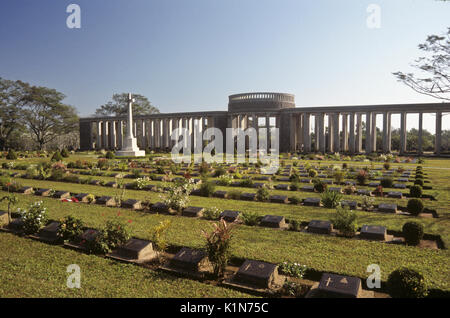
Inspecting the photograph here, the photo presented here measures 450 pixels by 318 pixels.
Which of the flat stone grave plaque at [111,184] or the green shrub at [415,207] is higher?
the flat stone grave plaque at [111,184]

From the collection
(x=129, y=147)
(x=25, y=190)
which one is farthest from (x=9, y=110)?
(x=25, y=190)

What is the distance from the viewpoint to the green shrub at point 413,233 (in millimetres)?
8312

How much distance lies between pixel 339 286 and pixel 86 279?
4.99m

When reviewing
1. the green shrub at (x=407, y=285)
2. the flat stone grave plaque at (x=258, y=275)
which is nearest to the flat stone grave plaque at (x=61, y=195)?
the flat stone grave plaque at (x=258, y=275)

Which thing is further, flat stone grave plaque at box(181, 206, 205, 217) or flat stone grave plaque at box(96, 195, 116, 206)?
flat stone grave plaque at box(96, 195, 116, 206)

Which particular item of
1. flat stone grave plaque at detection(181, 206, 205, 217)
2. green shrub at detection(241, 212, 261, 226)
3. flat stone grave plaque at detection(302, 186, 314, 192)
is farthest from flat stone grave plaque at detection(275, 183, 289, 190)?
green shrub at detection(241, 212, 261, 226)

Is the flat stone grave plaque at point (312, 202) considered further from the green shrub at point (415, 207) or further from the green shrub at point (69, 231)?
the green shrub at point (69, 231)

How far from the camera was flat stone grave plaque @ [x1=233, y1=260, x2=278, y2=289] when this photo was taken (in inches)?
237

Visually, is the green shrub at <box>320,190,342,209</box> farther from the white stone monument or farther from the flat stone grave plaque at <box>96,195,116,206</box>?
the white stone monument

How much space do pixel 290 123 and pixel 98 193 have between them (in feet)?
141

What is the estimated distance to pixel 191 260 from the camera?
→ 677 centimetres

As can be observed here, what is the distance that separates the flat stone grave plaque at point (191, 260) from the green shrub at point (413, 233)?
18.7ft

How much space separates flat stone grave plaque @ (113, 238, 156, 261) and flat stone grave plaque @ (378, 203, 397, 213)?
369 inches
